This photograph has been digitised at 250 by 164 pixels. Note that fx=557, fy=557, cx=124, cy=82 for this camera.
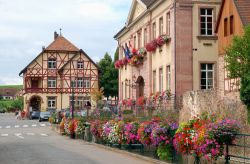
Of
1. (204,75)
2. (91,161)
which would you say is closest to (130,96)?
(204,75)

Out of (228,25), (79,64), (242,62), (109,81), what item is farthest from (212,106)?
(109,81)

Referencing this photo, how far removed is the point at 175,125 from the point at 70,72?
7151cm

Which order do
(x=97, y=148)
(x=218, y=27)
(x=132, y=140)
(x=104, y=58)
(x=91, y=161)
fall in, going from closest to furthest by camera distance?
(x=91, y=161), (x=132, y=140), (x=97, y=148), (x=218, y=27), (x=104, y=58)

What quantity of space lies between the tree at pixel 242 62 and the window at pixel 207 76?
1561cm

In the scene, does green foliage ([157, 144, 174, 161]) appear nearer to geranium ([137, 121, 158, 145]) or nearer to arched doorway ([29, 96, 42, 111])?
geranium ([137, 121, 158, 145])

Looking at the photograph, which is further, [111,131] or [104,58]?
[104,58]

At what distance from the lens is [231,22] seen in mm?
27125

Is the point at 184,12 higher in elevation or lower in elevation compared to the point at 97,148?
higher

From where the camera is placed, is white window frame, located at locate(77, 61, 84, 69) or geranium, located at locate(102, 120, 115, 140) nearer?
geranium, located at locate(102, 120, 115, 140)

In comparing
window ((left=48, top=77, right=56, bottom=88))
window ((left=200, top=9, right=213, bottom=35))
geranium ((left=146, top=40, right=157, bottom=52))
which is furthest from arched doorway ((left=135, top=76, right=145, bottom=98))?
window ((left=48, top=77, right=56, bottom=88))

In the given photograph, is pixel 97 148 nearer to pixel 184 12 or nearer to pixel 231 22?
pixel 231 22

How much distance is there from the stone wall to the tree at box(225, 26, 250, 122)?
65 cm

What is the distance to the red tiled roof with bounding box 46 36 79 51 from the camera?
88.9m

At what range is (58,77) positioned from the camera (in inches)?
3501
